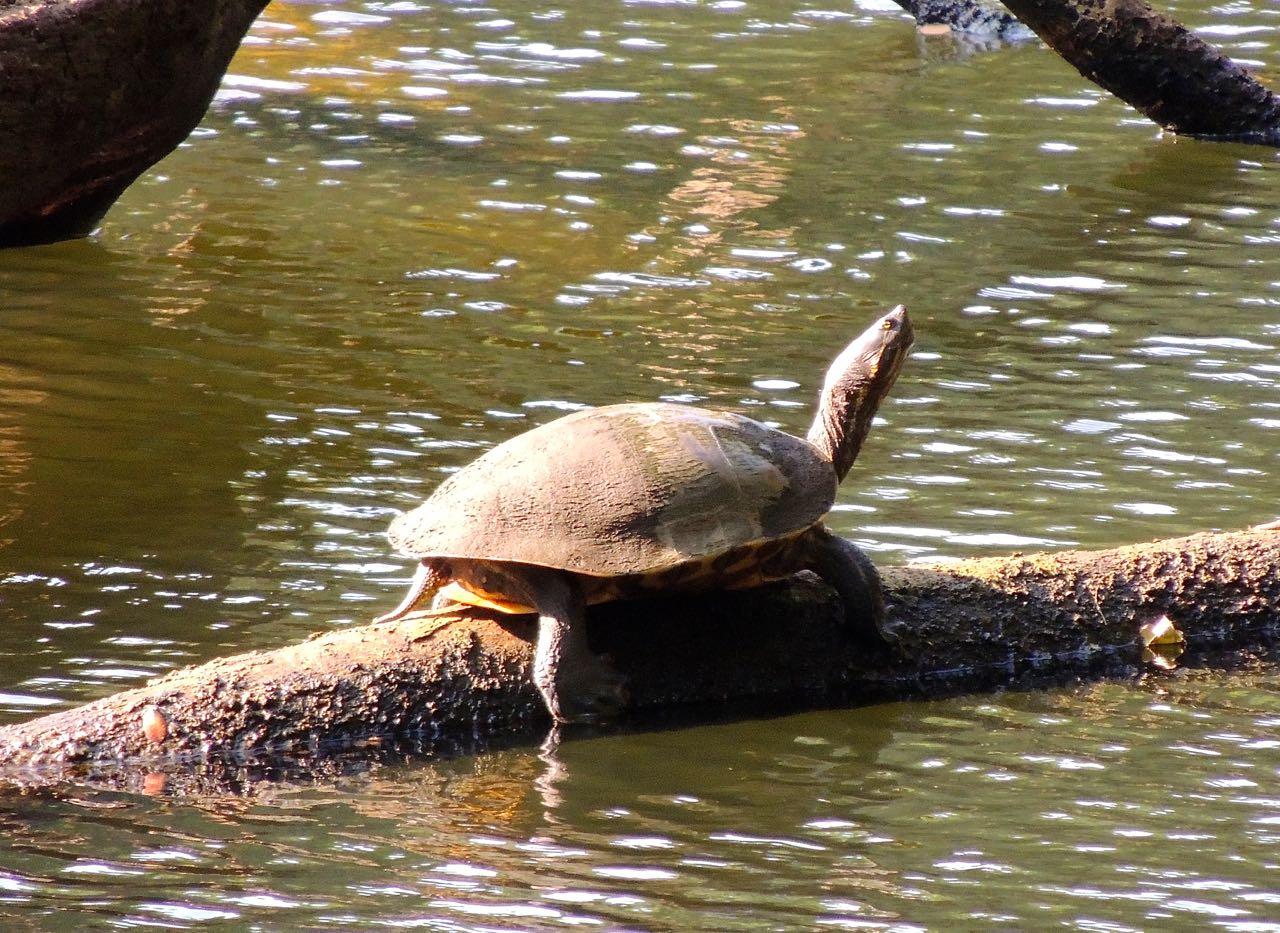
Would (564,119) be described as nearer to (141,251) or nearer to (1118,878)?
(141,251)

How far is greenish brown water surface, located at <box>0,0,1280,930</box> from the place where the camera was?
4234 mm

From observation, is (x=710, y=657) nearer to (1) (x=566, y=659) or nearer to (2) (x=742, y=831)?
(1) (x=566, y=659)

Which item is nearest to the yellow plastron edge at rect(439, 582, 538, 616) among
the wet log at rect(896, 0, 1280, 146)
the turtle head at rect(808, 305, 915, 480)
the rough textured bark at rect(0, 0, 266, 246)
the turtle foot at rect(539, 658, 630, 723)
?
the turtle foot at rect(539, 658, 630, 723)

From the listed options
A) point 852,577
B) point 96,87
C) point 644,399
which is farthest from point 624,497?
point 96,87

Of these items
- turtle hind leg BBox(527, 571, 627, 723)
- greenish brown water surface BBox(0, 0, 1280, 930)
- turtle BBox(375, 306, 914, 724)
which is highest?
turtle BBox(375, 306, 914, 724)

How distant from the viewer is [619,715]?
508 centimetres

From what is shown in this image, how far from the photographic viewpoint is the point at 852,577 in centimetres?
509

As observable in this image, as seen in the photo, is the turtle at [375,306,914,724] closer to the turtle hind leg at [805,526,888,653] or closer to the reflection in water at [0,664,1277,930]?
the turtle hind leg at [805,526,888,653]

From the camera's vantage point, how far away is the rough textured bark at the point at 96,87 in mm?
8844

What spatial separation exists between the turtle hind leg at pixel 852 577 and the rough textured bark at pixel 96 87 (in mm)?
5443

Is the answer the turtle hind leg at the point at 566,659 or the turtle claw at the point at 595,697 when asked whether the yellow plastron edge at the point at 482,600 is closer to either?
the turtle hind leg at the point at 566,659

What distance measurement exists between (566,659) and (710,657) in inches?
19.7

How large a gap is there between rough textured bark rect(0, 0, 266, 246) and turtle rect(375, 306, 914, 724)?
4.74 metres

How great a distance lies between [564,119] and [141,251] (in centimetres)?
439
